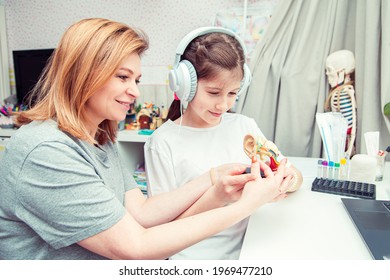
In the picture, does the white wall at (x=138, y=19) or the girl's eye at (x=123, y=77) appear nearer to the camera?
the girl's eye at (x=123, y=77)

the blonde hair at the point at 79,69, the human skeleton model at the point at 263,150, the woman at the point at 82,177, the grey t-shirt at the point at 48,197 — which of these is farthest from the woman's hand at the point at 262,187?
the blonde hair at the point at 79,69

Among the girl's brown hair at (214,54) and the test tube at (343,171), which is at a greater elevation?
the girl's brown hair at (214,54)

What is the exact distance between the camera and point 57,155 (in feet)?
1.87

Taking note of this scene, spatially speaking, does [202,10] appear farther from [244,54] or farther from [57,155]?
[57,155]

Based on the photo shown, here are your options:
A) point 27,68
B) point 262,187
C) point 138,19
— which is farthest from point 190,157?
point 27,68

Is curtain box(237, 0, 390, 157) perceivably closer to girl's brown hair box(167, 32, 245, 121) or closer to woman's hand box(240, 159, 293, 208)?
girl's brown hair box(167, 32, 245, 121)

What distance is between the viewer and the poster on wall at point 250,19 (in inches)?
69.2

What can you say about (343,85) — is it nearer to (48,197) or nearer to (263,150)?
(263,150)

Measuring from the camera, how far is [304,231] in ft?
2.22

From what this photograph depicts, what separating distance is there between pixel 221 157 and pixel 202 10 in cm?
125

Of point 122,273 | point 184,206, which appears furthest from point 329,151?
point 122,273

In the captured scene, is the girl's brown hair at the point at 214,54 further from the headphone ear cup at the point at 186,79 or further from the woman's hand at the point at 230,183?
the woman's hand at the point at 230,183

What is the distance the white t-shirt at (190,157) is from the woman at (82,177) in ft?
0.61

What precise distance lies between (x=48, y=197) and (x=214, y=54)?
0.59 meters
